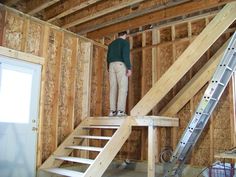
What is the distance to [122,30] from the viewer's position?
535cm

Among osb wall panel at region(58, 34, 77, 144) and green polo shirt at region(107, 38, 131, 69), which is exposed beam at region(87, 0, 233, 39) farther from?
osb wall panel at region(58, 34, 77, 144)

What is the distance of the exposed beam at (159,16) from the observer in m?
4.36

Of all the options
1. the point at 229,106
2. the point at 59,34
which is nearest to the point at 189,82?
the point at 229,106

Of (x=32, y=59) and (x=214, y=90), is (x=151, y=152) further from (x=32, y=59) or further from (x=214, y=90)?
(x=32, y=59)

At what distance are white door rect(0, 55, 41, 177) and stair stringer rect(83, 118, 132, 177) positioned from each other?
4.19ft

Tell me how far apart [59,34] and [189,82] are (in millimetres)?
2797

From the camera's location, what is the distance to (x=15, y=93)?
4336 millimetres

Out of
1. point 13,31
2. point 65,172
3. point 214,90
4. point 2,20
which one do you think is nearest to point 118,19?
point 13,31

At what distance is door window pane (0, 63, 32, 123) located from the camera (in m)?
4.17

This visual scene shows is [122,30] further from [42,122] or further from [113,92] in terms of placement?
[42,122]

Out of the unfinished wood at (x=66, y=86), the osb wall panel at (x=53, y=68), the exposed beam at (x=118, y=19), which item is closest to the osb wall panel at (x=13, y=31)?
the osb wall panel at (x=53, y=68)

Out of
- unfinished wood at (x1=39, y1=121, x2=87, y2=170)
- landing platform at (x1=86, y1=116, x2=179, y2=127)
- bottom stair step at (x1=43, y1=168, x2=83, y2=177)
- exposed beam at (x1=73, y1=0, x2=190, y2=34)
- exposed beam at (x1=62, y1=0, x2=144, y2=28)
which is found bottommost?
bottom stair step at (x1=43, y1=168, x2=83, y2=177)

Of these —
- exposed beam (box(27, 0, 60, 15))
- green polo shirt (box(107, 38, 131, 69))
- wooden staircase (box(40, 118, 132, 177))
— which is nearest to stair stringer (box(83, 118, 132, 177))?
wooden staircase (box(40, 118, 132, 177))

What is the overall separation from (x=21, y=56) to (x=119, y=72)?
1.78 metres
